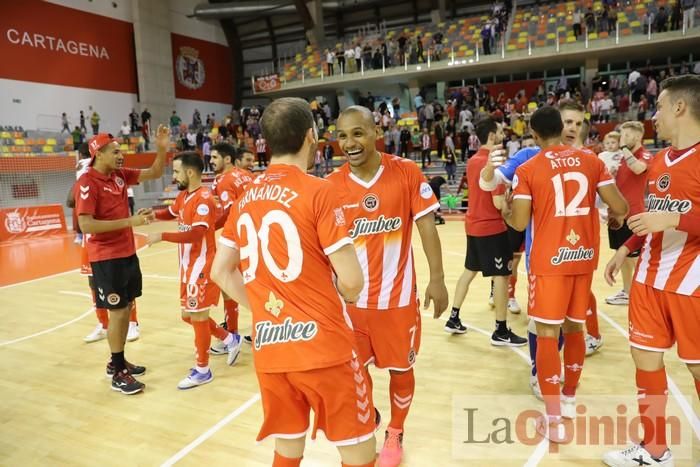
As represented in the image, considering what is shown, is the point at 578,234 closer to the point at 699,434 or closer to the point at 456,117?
the point at 699,434

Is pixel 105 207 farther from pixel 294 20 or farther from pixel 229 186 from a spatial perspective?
pixel 294 20

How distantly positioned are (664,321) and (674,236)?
Result: 0.46m

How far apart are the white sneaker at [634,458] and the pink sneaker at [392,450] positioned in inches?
48.7

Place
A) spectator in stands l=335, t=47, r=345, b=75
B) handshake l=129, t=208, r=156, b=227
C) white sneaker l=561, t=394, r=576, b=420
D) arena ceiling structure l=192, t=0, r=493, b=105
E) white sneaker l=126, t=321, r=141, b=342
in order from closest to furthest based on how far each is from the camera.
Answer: white sneaker l=561, t=394, r=576, b=420 → handshake l=129, t=208, r=156, b=227 → white sneaker l=126, t=321, r=141, b=342 → spectator in stands l=335, t=47, r=345, b=75 → arena ceiling structure l=192, t=0, r=493, b=105

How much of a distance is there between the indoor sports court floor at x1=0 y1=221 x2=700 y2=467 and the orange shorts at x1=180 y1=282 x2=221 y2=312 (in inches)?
29.1

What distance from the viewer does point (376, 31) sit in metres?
30.5

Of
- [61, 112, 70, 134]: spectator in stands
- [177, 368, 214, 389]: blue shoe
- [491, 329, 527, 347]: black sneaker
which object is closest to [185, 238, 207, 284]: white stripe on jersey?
[177, 368, 214, 389]: blue shoe

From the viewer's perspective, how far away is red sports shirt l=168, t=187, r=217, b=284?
4.31 meters

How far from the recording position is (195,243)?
4496 millimetres

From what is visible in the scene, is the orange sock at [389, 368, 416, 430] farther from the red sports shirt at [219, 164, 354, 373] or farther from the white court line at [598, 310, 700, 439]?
the white court line at [598, 310, 700, 439]

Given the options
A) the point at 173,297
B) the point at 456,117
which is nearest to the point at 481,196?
the point at 173,297

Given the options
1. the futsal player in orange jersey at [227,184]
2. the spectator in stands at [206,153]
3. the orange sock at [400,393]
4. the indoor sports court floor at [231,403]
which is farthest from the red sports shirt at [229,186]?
the spectator in stands at [206,153]

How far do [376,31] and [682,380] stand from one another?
1177 inches

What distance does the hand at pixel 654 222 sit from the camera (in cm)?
241
